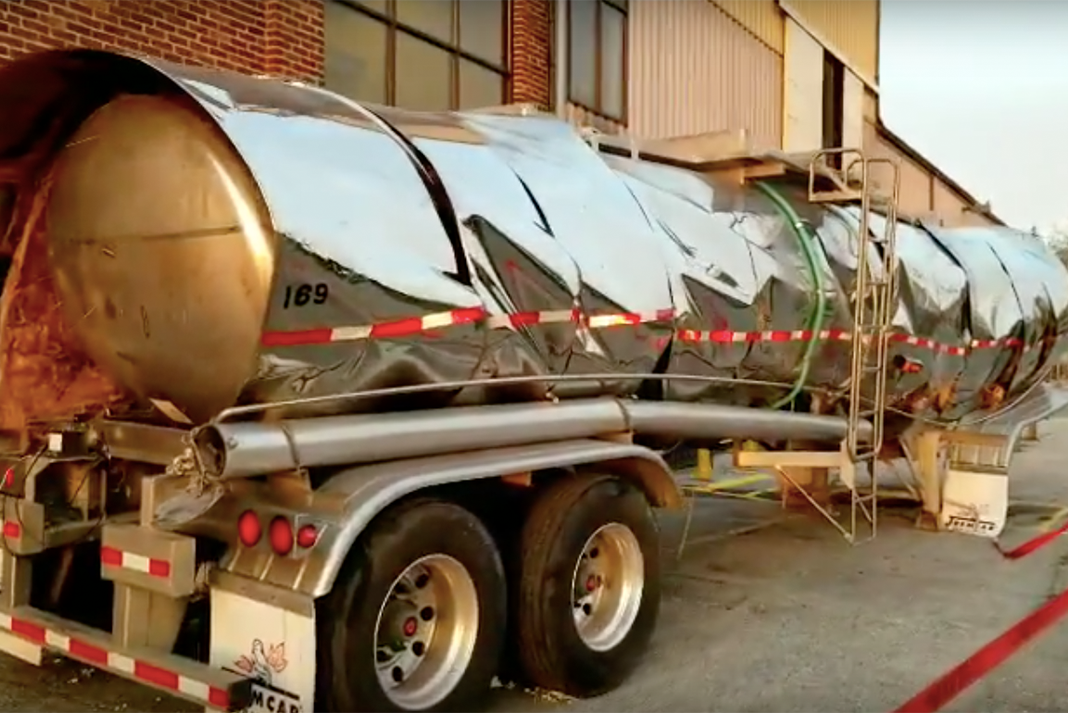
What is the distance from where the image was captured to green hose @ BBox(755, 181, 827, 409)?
7.25 meters

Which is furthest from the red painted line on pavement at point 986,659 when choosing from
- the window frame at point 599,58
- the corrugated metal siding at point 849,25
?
the corrugated metal siding at point 849,25

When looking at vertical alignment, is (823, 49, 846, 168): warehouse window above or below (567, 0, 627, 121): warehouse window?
above

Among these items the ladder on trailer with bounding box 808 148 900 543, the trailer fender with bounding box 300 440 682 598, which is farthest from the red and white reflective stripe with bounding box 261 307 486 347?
the ladder on trailer with bounding box 808 148 900 543

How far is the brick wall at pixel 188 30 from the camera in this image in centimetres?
787

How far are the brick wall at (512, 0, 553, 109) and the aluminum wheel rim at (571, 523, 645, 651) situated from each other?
29.2 feet

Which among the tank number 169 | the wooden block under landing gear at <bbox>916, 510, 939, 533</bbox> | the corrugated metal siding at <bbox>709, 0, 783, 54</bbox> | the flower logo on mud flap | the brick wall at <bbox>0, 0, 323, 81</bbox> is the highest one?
the corrugated metal siding at <bbox>709, 0, 783, 54</bbox>

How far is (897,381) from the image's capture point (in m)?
8.52

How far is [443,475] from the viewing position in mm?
4312

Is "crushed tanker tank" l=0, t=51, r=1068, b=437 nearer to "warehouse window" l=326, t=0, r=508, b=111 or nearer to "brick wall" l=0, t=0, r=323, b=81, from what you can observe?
"brick wall" l=0, t=0, r=323, b=81

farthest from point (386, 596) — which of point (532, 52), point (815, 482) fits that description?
point (532, 52)

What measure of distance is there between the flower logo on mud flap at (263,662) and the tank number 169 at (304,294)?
1.22 meters

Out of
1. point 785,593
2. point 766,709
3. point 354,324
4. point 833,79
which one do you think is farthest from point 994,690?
point 833,79

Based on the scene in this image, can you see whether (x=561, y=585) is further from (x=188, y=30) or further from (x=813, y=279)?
(x=188, y=30)

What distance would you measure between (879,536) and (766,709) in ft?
15.4
